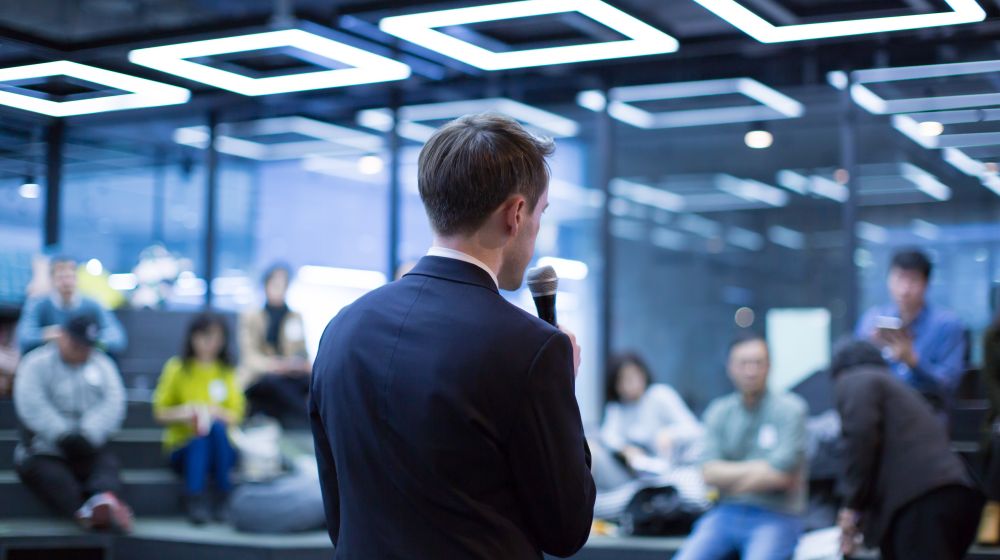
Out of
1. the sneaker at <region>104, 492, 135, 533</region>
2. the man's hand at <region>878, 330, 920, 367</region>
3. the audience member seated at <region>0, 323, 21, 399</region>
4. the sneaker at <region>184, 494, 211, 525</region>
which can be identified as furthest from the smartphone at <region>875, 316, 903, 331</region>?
the audience member seated at <region>0, 323, 21, 399</region>

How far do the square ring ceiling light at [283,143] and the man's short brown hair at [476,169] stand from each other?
721cm

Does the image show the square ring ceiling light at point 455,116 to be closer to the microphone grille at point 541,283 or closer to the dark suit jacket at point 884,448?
the dark suit jacket at point 884,448

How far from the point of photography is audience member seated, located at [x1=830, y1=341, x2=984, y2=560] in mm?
4008

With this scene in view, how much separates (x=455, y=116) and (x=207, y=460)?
3219mm

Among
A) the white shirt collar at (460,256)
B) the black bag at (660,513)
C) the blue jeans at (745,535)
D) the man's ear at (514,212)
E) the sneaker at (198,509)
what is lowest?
the sneaker at (198,509)

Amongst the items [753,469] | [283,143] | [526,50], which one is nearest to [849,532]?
[753,469]

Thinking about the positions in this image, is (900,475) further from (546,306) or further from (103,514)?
(103,514)

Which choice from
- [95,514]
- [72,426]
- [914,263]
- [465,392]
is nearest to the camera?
[465,392]

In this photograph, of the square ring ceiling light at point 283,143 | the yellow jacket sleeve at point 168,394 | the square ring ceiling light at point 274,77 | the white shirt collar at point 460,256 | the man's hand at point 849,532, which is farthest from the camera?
the square ring ceiling light at point 283,143

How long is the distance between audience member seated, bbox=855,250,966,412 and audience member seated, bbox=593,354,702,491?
1434 mm

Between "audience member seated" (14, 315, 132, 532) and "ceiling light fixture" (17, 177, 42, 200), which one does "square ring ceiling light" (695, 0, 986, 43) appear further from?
"audience member seated" (14, 315, 132, 532)

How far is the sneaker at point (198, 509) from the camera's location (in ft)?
22.4

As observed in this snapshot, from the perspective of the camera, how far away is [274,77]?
6781 millimetres

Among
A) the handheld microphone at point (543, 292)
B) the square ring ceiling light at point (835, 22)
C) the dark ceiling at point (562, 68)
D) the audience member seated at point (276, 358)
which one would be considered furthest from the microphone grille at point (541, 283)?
the audience member seated at point (276, 358)
